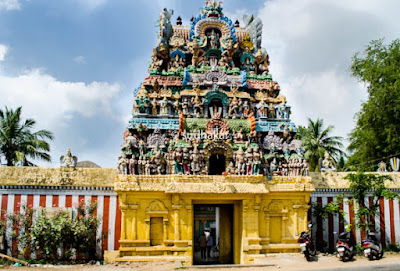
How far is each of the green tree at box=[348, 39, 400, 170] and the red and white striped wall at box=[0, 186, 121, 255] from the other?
13.4 m

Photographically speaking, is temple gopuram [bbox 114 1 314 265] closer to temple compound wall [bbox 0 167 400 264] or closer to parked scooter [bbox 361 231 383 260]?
temple compound wall [bbox 0 167 400 264]

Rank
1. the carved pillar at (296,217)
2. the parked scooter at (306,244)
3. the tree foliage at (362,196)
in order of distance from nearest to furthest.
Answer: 1. the parked scooter at (306,244)
2. the carved pillar at (296,217)
3. the tree foliage at (362,196)

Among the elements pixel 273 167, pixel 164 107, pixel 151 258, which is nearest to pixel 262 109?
pixel 273 167

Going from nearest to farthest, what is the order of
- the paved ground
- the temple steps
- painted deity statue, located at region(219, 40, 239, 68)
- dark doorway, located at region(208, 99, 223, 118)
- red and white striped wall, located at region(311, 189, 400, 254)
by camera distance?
1. the paved ground
2. the temple steps
3. dark doorway, located at region(208, 99, 223, 118)
4. red and white striped wall, located at region(311, 189, 400, 254)
5. painted deity statue, located at region(219, 40, 239, 68)

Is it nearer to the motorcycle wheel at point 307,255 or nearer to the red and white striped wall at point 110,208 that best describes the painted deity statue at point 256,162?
the motorcycle wheel at point 307,255

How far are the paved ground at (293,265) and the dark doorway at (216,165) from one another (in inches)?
154

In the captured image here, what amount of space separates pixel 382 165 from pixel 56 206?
50.7 feet

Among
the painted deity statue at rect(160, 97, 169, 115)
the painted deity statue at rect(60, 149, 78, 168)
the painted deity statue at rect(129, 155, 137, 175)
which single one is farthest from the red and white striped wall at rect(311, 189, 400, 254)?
the painted deity statue at rect(60, 149, 78, 168)

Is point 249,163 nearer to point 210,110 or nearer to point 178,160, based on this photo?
point 178,160

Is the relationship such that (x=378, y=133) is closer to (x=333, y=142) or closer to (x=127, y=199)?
Answer: (x=333, y=142)

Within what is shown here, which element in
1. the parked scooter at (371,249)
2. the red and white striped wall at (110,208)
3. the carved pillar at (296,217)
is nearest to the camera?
the parked scooter at (371,249)

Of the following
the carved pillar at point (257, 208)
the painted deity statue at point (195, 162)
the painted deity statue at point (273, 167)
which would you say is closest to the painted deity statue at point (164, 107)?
the painted deity statue at point (195, 162)

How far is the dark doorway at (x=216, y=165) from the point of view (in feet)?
54.2

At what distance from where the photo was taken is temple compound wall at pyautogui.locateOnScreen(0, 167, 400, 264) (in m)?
14.9
